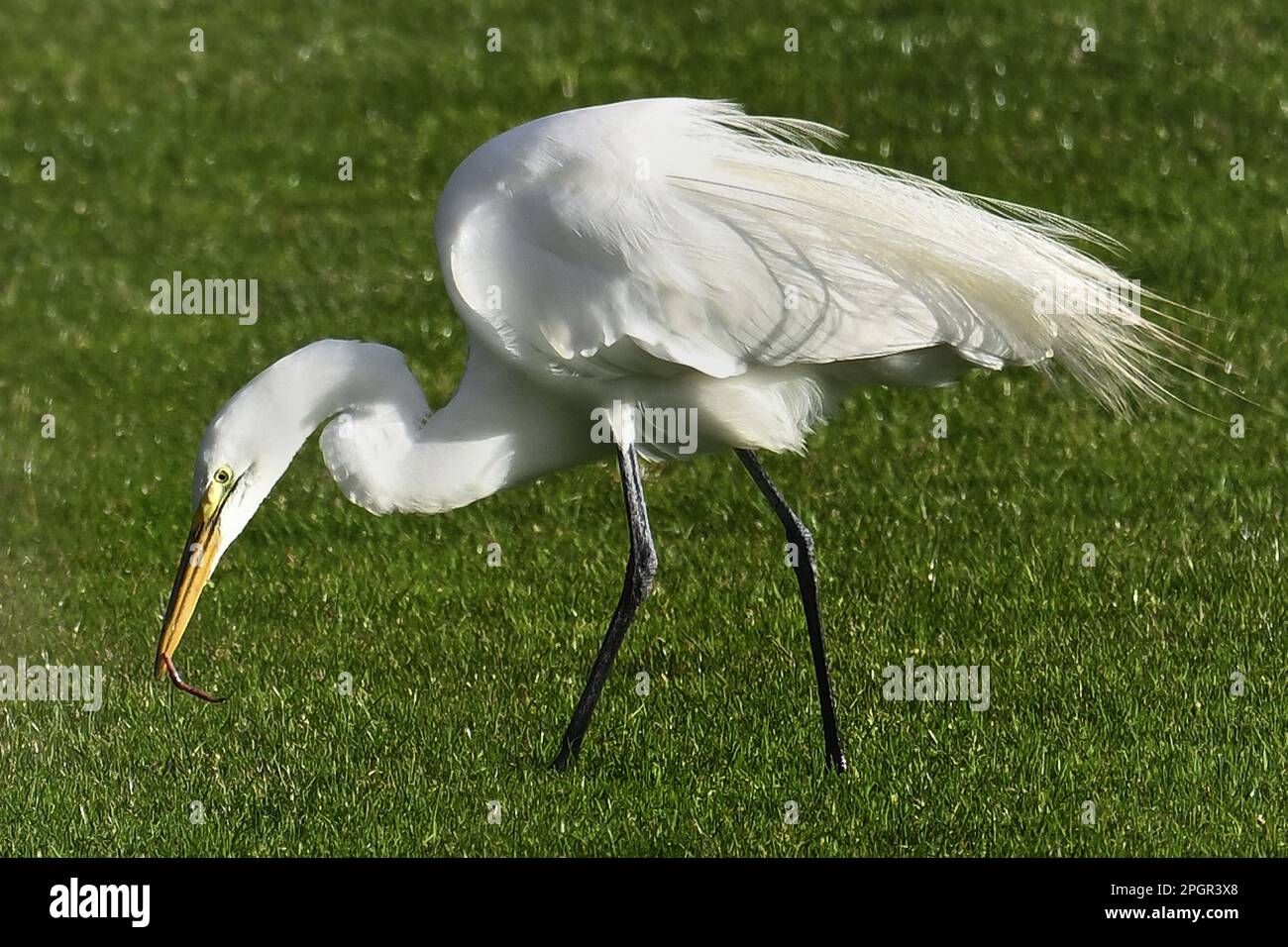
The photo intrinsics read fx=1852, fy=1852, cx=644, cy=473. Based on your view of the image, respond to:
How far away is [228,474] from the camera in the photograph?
18.0 feet

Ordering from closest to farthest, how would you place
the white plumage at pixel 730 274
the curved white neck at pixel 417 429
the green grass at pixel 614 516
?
the white plumage at pixel 730 274 → the green grass at pixel 614 516 → the curved white neck at pixel 417 429

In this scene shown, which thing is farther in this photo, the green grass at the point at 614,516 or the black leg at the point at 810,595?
the black leg at the point at 810,595

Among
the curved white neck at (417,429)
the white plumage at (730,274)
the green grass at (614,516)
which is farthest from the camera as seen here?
the curved white neck at (417,429)

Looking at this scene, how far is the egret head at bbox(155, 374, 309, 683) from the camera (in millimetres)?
5480

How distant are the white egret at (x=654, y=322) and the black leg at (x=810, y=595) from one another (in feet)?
0.04

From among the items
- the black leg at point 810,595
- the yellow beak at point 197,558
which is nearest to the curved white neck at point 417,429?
the yellow beak at point 197,558

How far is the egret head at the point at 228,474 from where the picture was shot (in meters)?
5.48

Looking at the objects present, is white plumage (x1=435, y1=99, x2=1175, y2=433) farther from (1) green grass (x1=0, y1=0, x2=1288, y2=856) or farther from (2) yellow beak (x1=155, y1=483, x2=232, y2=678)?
(1) green grass (x1=0, y1=0, x2=1288, y2=856)

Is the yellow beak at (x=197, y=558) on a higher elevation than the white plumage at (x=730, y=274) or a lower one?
lower

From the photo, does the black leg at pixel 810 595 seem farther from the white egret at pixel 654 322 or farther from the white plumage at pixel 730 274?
the white plumage at pixel 730 274

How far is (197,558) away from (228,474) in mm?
266

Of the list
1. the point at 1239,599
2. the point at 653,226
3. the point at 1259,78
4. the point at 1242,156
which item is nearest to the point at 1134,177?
the point at 1242,156

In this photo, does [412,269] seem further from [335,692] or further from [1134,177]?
[335,692]

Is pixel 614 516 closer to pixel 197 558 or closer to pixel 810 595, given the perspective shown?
pixel 810 595
